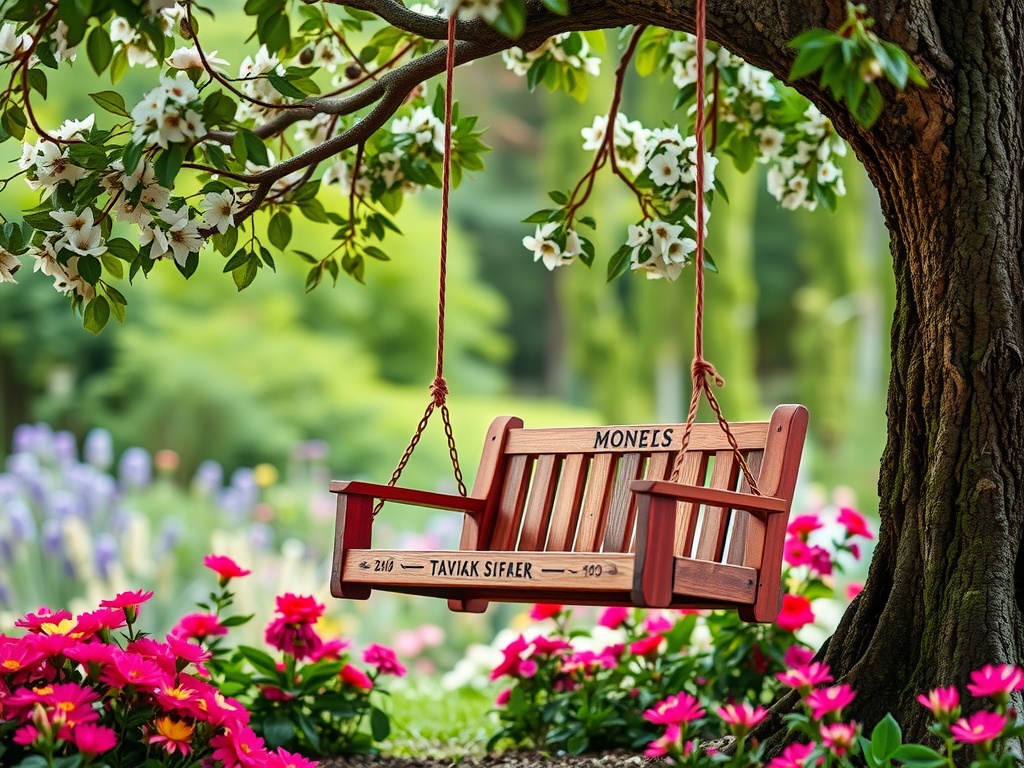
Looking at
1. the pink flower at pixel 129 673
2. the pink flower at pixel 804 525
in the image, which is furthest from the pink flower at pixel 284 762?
the pink flower at pixel 804 525

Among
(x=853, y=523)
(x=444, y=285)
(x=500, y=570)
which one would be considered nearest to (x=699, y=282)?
(x=444, y=285)

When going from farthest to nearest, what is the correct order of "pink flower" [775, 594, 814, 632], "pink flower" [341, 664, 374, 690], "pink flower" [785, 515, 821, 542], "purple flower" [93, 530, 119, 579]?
1. "purple flower" [93, 530, 119, 579]
2. "pink flower" [785, 515, 821, 542]
3. "pink flower" [341, 664, 374, 690]
4. "pink flower" [775, 594, 814, 632]

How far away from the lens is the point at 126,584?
16.5 feet

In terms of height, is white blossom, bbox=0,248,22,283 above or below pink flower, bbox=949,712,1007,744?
above

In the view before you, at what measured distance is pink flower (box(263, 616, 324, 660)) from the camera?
9.49 ft

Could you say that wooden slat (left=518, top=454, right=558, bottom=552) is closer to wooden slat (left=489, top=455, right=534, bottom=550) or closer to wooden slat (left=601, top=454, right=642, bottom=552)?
wooden slat (left=489, top=455, right=534, bottom=550)

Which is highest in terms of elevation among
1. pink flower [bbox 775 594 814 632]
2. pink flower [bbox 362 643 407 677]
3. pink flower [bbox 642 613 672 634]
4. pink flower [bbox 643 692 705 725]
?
pink flower [bbox 775 594 814 632]

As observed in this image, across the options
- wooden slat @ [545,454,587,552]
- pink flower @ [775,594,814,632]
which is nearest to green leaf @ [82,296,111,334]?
wooden slat @ [545,454,587,552]

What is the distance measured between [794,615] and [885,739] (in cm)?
95

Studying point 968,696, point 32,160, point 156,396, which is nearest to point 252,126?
point 32,160

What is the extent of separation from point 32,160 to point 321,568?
179 inches

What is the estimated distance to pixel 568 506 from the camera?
2562mm

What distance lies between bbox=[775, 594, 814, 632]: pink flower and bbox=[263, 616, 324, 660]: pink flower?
1.15 meters

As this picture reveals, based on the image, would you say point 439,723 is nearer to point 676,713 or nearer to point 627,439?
point 627,439
